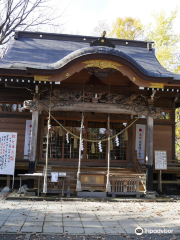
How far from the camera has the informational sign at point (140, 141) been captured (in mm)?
11273

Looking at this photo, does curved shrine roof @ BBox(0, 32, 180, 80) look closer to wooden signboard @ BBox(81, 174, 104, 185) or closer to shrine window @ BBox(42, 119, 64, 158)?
shrine window @ BBox(42, 119, 64, 158)

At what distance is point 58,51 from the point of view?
12.2 meters

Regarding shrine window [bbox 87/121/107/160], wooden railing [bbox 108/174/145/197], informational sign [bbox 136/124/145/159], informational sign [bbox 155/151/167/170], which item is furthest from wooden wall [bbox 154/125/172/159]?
wooden railing [bbox 108/174/145/197]

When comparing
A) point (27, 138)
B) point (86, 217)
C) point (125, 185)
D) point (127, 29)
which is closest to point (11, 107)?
point (27, 138)

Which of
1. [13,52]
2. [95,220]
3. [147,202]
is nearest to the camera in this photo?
[95,220]

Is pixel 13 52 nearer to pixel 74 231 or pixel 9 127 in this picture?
pixel 9 127

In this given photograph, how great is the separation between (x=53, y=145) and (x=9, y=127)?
6.85ft

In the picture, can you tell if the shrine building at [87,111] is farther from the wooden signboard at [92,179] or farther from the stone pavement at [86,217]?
the stone pavement at [86,217]

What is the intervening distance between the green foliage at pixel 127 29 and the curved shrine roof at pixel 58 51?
29.9 feet

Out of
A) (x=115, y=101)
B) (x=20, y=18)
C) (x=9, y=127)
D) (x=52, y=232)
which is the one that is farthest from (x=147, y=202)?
(x=20, y=18)

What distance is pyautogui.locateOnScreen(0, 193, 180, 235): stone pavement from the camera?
5.23 meters

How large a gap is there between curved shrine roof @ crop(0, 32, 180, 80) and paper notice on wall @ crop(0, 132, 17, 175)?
276 cm

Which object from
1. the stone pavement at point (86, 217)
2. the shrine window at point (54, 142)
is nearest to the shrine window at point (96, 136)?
the shrine window at point (54, 142)

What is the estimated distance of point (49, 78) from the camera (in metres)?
8.30
